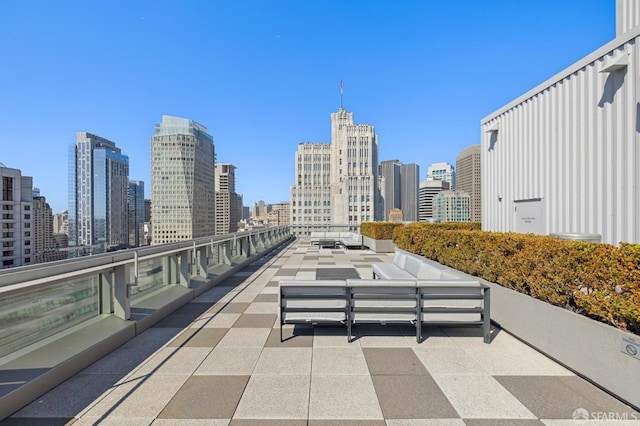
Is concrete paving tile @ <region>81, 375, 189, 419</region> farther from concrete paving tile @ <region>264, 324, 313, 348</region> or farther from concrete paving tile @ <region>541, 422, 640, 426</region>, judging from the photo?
concrete paving tile @ <region>541, 422, 640, 426</region>

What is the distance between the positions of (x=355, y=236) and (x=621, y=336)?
1584 centimetres

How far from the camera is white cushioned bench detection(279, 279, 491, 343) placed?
14.5 feet

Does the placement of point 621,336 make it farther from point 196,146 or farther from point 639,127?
point 196,146

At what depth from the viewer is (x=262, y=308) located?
624cm

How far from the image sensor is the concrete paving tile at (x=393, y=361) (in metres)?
3.59

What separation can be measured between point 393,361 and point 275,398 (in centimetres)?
157

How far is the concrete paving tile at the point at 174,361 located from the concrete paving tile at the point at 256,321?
1044 mm

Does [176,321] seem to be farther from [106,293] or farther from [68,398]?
[68,398]

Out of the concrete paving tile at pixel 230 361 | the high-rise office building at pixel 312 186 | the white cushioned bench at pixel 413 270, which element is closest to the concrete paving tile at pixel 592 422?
the white cushioned bench at pixel 413 270

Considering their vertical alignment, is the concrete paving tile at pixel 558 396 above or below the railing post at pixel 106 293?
below

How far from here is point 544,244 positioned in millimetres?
4309

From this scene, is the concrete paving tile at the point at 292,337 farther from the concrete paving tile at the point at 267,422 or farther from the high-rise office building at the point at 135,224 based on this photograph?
the high-rise office building at the point at 135,224

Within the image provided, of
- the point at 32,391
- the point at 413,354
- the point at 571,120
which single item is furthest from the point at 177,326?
the point at 571,120

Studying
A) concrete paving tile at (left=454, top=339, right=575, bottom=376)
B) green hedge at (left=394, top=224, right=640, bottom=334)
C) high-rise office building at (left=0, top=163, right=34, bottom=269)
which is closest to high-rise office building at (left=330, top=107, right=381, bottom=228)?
high-rise office building at (left=0, top=163, right=34, bottom=269)
